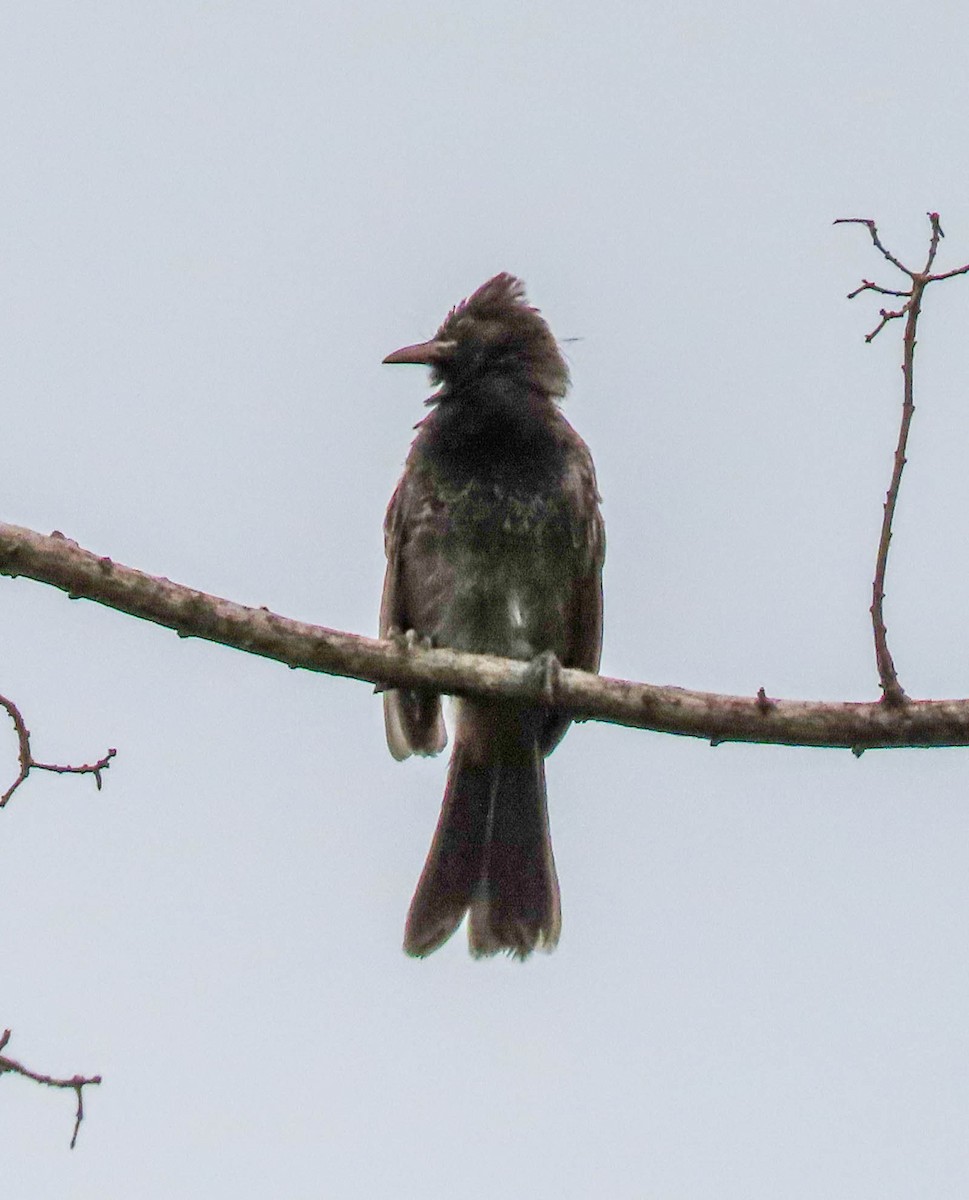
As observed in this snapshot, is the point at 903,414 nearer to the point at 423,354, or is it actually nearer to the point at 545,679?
the point at 545,679

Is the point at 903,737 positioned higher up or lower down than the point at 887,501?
lower down

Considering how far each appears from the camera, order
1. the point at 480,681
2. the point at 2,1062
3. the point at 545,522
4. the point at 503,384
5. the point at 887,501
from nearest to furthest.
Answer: the point at 2,1062, the point at 887,501, the point at 480,681, the point at 545,522, the point at 503,384

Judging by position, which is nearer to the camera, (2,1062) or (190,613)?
(2,1062)

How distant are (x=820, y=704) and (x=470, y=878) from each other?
202 centimetres

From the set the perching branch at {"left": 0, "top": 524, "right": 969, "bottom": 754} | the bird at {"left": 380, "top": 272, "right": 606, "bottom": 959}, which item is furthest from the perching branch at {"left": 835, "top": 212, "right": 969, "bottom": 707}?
the bird at {"left": 380, "top": 272, "right": 606, "bottom": 959}

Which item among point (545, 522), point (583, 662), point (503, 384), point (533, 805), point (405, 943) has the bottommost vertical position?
point (405, 943)

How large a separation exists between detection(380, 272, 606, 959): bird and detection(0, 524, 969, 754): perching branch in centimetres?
115

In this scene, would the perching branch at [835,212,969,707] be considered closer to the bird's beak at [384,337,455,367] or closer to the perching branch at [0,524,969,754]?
the perching branch at [0,524,969,754]

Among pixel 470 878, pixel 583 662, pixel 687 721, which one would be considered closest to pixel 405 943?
pixel 470 878

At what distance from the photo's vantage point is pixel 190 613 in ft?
13.4

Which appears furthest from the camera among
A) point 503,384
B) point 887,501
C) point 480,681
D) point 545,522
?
point 503,384

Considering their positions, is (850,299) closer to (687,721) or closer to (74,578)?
(687,721)

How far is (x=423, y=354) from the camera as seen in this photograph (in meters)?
6.04

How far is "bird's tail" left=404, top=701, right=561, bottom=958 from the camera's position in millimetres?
5715
